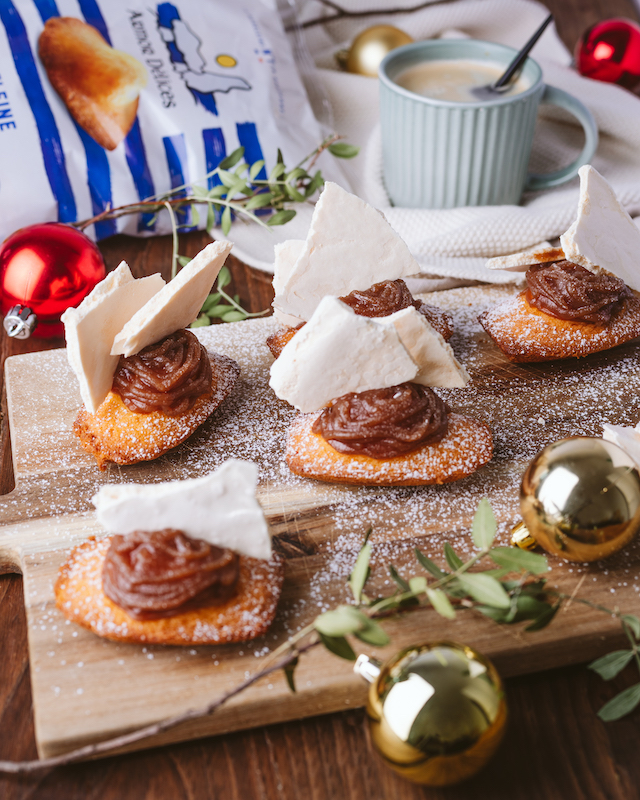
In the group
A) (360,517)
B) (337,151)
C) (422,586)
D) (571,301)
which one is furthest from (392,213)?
(422,586)

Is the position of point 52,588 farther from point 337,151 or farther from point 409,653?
point 337,151

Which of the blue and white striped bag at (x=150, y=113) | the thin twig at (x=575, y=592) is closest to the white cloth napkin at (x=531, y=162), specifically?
the blue and white striped bag at (x=150, y=113)

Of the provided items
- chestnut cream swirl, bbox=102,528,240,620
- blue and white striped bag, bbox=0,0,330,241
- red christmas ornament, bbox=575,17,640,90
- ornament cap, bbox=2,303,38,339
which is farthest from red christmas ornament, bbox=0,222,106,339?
red christmas ornament, bbox=575,17,640,90

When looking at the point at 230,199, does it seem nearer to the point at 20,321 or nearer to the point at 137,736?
the point at 20,321

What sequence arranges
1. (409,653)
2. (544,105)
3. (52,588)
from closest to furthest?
(409,653) < (52,588) < (544,105)

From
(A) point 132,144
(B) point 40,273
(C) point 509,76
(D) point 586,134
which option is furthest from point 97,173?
(D) point 586,134

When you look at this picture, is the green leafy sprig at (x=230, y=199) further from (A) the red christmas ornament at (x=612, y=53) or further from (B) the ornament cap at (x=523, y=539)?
(A) the red christmas ornament at (x=612, y=53)
